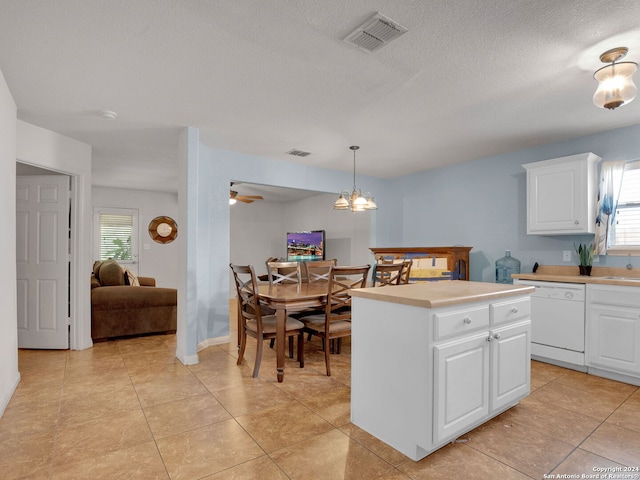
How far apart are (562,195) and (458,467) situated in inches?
121

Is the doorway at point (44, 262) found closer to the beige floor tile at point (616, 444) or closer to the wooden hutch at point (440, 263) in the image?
the wooden hutch at point (440, 263)

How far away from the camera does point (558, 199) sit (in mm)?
3738

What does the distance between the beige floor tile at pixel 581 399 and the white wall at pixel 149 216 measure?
6.82m

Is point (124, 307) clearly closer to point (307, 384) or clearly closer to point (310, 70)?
point (307, 384)

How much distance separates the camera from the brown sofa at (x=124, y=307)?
4.32 metres

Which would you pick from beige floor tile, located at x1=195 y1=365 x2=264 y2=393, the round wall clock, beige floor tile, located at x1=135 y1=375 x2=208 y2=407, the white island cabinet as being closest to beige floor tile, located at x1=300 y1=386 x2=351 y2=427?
the white island cabinet

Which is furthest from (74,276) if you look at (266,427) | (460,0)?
(460,0)

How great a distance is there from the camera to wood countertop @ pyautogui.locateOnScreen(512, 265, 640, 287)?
307 cm

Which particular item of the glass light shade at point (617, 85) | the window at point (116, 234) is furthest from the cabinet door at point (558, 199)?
the window at point (116, 234)

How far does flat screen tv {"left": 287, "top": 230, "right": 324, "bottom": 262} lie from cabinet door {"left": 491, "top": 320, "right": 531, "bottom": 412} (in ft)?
18.3

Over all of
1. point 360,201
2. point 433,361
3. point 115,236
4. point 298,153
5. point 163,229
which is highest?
point 298,153

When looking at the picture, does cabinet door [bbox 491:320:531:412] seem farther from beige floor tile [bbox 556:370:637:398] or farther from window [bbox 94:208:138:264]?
window [bbox 94:208:138:264]

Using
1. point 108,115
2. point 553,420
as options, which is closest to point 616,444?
point 553,420

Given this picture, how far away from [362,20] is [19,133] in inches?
132
